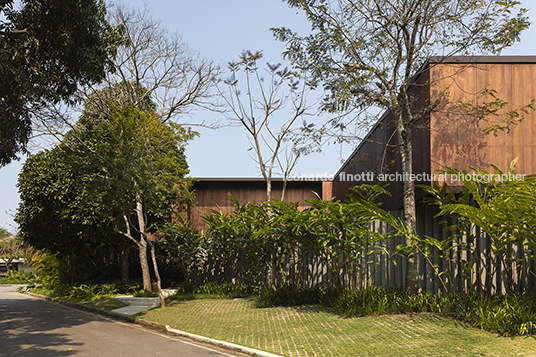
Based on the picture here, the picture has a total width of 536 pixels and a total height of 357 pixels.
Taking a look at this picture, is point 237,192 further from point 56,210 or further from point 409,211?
point 409,211

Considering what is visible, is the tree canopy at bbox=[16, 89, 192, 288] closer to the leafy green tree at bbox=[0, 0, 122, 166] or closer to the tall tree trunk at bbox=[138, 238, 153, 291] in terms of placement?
the tall tree trunk at bbox=[138, 238, 153, 291]

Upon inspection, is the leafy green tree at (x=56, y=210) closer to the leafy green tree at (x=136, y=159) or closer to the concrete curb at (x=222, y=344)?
the leafy green tree at (x=136, y=159)

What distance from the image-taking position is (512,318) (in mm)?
7738

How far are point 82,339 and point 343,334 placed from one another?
5.50 m

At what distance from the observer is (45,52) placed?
39.7 feet

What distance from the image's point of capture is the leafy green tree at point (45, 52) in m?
11.3

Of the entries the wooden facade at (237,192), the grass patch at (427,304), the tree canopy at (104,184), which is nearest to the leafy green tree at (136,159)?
the tree canopy at (104,184)

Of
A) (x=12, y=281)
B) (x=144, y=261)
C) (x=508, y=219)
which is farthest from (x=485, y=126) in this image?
(x=12, y=281)

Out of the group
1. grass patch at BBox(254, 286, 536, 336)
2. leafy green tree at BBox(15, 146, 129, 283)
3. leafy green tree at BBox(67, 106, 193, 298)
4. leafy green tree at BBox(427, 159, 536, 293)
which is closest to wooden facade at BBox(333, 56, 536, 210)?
leafy green tree at BBox(427, 159, 536, 293)

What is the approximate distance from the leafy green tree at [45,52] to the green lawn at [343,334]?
6898mm

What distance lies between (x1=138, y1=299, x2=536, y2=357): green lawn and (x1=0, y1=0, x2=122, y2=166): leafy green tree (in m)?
6.90

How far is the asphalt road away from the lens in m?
8.07

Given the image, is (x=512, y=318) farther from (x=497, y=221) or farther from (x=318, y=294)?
(x=318, y=294)

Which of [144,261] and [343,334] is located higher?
[144,261]
